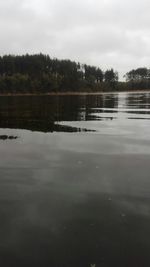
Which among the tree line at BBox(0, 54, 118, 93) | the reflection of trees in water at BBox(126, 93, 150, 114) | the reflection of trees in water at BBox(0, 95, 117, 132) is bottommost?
the reflection of trees in water at BBox(0, 95, 117, 132)

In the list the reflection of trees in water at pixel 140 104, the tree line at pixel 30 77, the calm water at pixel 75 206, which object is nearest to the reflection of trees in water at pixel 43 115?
the reflection of trees in water at pixel 140 104

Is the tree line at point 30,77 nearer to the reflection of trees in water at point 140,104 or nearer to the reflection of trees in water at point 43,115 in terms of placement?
the reflection of trees in water at point 140,104

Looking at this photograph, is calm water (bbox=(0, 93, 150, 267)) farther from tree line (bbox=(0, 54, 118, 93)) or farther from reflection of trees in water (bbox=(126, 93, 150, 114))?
tree line (bbox=(0, 54, 118, 93))

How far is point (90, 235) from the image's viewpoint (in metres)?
6.83

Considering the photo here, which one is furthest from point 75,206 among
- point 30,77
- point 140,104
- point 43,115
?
point 30,77

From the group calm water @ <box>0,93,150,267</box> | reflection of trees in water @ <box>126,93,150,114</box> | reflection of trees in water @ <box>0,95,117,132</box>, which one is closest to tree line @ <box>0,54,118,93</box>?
reflection of trees in water @ <box>126,93,150,114</box>

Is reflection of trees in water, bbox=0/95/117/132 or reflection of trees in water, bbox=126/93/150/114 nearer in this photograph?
reflection of trees in water, bbox=0/95/117/132

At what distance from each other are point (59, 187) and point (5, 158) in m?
4.66

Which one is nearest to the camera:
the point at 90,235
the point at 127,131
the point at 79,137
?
the point at 90,235

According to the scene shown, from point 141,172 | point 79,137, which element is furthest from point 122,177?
point 79,137

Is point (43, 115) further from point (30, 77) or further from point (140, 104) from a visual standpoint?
point (30, 77)

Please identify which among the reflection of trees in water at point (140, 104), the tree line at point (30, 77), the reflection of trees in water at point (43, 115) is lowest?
the reflection of trees in water at point (43, 115)

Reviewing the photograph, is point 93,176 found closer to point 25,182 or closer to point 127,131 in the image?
point 25,182

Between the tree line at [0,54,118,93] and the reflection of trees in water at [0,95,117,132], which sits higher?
the tree line at [0,54,118,93]
